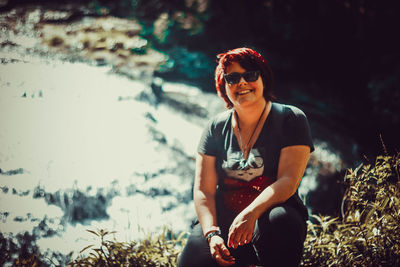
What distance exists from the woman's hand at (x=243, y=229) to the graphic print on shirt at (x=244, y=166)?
0.98ft

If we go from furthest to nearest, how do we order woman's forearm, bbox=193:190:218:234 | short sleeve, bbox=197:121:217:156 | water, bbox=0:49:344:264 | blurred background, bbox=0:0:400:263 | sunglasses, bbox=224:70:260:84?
blurred background, bbox=0:0:400:263 → water, bbox=0:49:344:264 → short sleeve, bbox=197:121:217:156 → sunglasses, bbox=224:70:260:84 → woman's forearm, bbox=193:190:218:234

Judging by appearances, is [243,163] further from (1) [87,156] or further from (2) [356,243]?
(1) [87,156]

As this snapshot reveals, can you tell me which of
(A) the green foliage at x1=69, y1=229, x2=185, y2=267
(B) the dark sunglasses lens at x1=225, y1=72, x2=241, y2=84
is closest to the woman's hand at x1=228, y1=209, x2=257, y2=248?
(B) the dark sunglasses lens at x1=225, y1=72, x2=241, y2=84

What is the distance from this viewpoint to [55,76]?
20.1 feet

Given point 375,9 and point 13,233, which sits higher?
point 375,9

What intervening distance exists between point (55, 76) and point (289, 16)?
4.66 metres

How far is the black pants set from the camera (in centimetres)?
174

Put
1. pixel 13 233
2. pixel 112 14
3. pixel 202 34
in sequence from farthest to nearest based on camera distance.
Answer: pixel 112 14
pixel 202 34
pixel 13 233

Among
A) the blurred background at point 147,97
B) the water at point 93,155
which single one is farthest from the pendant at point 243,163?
the water at point 93,155

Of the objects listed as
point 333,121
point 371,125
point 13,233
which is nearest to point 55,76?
point 13,233

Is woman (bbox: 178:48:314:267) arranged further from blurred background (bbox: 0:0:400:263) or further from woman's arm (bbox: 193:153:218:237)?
blurred background (bbox: 0:0:400:263)

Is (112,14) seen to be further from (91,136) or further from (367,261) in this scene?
(367,261)

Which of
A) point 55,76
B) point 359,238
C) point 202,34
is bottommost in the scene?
point 359,238

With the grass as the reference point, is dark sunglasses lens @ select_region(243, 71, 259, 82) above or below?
above
